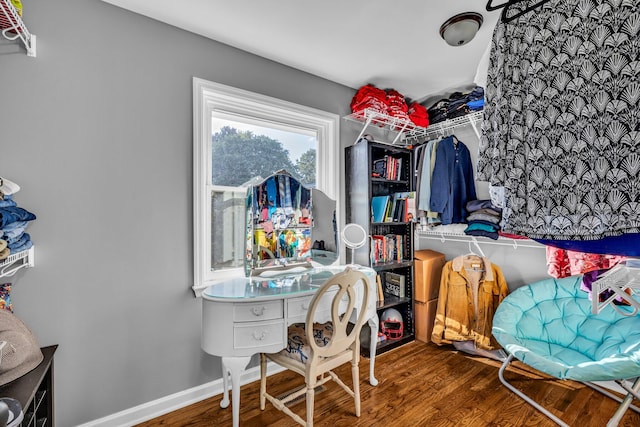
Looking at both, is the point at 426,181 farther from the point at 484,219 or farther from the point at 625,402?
the point at 625,402

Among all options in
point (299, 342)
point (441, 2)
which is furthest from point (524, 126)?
point (299, 342)

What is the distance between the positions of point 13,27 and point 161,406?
2.14 metres

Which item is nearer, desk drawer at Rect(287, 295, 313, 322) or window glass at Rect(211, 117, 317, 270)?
desk drawer at Rect(287, 295, 313, 322)

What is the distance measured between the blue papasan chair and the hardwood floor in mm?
117

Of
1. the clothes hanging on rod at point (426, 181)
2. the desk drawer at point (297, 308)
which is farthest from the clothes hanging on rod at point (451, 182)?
the desk drawer at point (297, 308)

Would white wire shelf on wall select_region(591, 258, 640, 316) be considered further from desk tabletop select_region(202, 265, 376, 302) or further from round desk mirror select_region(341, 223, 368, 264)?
round desk mirror select_region(341, 223, 368, 264)

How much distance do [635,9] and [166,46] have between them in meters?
2.14

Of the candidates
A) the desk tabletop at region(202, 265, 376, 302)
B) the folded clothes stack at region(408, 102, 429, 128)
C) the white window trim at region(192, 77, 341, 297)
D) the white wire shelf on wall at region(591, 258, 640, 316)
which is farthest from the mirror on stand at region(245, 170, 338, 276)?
the white wire shelf on wall at region(591, 258, 640, 316)

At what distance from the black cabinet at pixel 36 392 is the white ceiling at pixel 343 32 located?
1886 mm

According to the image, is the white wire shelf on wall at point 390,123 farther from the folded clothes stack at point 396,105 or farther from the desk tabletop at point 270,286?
the desk tabletop at point 270,286

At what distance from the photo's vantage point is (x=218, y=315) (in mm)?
1612

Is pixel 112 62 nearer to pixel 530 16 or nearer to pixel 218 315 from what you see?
pixel 218 315

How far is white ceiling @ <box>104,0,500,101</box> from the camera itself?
172 centimetres

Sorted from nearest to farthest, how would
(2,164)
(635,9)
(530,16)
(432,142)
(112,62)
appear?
(635,9) → (530,16) → (2,164) → (112,62) → (432,142)
